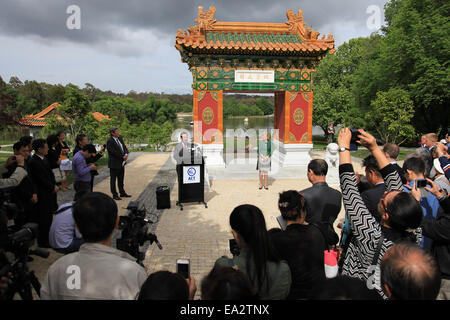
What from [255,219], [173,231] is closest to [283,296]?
[255,219]

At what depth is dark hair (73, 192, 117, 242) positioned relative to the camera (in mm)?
1912

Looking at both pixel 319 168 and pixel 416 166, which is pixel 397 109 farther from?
pixel 319 168

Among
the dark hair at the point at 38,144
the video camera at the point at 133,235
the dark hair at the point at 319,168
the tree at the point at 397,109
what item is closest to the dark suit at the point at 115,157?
the dark hair at the point at 38,144

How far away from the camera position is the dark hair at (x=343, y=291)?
52.8 inches

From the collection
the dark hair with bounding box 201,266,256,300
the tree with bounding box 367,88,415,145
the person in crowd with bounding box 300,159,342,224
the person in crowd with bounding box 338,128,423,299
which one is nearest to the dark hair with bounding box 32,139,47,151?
the person in crowd with bounding box 300,159,342,224

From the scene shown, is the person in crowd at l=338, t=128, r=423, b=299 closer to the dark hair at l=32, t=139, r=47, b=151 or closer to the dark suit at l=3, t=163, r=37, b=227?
the dark suit at l=3, t=163, r=37, b=227

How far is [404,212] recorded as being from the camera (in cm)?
211

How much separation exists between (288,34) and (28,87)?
5697cm

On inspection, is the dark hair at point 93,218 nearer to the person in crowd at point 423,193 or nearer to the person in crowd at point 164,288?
the person in crowd at point 164,288

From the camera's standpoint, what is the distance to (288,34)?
13344mm

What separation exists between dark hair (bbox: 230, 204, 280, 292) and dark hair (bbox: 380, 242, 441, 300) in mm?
710

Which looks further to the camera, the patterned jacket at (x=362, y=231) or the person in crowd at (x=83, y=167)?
the person in crowd at (x=83, y=167)

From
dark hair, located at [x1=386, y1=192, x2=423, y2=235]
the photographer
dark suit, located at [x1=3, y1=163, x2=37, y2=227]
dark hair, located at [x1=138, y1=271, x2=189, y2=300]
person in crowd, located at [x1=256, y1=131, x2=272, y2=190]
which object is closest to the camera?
dark hair, located at [x1=138, y1=271, x2=189, y2=300]
